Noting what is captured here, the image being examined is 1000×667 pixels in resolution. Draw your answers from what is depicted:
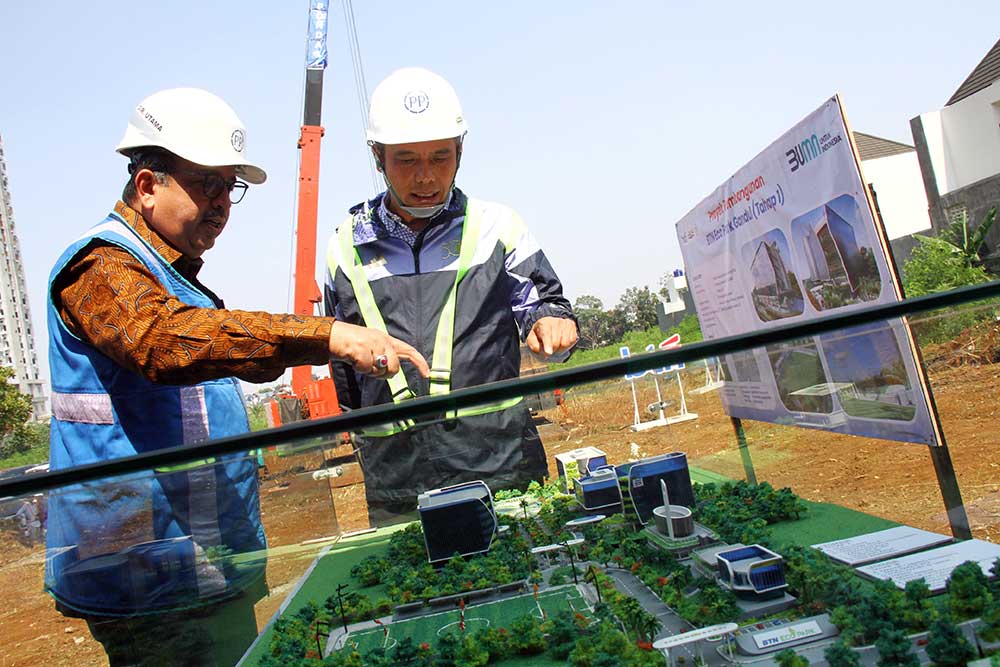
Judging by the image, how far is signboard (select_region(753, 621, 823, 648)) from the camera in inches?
33.8

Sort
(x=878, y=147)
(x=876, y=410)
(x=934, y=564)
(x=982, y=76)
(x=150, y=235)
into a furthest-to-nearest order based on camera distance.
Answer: (x=878, y=147) → (x=982, y=76) → (x=150, y=235) → (x=876, y=410) → (x=934, y=564)

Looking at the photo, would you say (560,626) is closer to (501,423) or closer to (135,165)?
(501,423)

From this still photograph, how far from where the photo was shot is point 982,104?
16906 millimetres

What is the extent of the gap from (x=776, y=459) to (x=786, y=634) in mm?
267

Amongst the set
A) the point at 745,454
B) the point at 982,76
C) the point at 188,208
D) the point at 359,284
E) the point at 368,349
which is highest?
the point at 982,76

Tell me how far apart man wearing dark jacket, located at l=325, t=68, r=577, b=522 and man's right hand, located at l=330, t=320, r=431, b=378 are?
2.48ft

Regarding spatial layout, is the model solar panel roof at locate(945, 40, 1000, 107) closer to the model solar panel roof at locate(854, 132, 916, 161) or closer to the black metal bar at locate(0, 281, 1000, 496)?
the model solar panel roof at locate(854, 132, 916, 161)

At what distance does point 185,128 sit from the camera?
1.55 m

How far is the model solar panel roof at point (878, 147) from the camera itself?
72.4 feet

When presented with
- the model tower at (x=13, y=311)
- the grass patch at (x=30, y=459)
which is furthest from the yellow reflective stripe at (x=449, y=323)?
the model tower at (x=13, y=311)

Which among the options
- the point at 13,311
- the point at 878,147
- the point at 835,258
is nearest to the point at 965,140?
the point at 878,147

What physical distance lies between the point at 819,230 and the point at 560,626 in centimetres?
312

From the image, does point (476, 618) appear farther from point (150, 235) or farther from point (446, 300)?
point (446, 300)

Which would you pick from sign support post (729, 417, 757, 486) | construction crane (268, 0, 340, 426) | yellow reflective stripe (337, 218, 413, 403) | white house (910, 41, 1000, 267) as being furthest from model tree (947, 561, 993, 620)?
white house (910, 41, 1000, 267)
